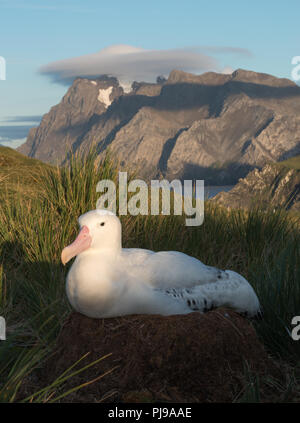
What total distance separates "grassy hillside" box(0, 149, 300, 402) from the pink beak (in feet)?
1.92

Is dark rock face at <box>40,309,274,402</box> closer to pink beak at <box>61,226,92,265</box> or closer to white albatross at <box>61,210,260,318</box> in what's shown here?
white albatross at <box>61,210,260,318</box>

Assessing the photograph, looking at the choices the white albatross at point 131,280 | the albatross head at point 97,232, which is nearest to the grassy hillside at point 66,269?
the white albatross at point 131,280

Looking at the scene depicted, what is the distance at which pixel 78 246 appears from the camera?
11.4 ft

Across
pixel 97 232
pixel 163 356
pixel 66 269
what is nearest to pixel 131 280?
pixel 97 232

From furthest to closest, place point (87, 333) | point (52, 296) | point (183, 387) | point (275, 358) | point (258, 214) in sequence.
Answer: point (258, 214)
point (52, 296)
point (275, 358)
point (87, 333)
point (183, 387)

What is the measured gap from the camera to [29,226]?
6535mm

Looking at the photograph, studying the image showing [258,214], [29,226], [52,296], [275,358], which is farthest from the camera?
[258,214]

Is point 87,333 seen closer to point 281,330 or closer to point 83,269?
point 83,269

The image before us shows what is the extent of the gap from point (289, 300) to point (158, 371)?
178 centimetres

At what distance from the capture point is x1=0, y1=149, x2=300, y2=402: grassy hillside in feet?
12.6

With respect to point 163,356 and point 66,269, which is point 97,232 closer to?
point 163,356

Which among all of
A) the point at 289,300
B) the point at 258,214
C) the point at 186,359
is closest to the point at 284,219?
the point at 258,214

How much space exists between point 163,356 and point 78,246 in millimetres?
1062

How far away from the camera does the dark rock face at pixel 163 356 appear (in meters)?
3.50
